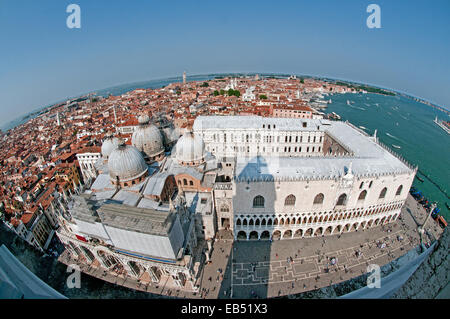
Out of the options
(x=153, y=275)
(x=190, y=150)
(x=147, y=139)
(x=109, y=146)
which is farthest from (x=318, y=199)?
(x=109, y=146)

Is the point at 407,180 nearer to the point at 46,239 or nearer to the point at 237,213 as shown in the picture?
the point at 237,213

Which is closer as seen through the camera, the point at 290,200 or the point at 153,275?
the point at 153,275

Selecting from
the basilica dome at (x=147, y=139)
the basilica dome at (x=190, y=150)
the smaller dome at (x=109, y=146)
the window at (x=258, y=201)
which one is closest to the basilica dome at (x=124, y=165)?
the basilica dome at (x=147, y=139)

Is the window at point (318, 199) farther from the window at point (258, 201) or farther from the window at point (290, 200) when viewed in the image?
the window at point (258, 201)

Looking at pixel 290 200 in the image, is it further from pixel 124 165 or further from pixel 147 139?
pixel 147 139

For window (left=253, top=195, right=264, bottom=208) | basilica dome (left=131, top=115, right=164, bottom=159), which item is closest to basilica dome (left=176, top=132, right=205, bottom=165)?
basilica dome (left=131, top=115, right=164, bottom=159)

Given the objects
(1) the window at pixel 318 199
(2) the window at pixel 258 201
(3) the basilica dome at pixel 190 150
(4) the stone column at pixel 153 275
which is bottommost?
(4) the stone column at pixel 153 275

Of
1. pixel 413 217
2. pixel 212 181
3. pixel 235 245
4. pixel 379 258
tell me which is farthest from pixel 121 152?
pixel 413 217
